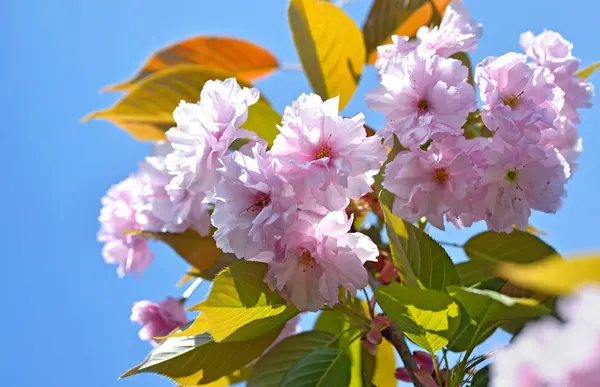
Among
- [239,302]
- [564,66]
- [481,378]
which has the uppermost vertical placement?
[564,66]

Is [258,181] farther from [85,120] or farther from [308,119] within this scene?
[85,120]

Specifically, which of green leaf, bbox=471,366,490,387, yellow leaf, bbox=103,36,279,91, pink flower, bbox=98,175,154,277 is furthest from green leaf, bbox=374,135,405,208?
yellow leaf, bbox=103,36,279,91

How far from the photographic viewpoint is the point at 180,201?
2.79 ft

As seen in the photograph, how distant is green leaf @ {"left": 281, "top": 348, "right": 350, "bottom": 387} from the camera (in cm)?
76

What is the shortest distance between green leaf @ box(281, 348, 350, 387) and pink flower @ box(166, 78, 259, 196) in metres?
0.26

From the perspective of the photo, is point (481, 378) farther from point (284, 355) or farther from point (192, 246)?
point (192, 246)

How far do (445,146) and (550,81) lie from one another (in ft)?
0.50

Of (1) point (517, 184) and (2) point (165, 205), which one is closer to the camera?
(1) point (517, 184)

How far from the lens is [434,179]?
27.0 inches

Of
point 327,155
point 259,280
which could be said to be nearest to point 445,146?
point 327,155

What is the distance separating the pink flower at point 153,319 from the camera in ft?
3.23

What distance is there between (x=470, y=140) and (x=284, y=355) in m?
0.41

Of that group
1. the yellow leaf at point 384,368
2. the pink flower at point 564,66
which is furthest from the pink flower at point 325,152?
the yellow leaf at point 384,368

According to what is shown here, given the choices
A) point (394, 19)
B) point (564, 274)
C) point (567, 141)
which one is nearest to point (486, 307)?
point (567, 141)
